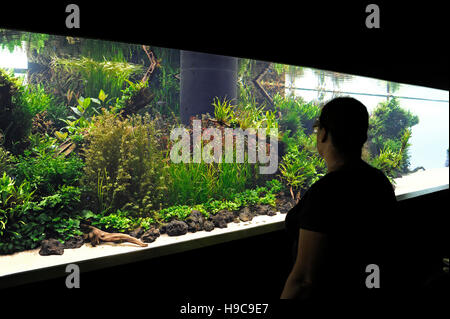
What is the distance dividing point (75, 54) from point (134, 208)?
2.62 m

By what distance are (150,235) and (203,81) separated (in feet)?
7.81

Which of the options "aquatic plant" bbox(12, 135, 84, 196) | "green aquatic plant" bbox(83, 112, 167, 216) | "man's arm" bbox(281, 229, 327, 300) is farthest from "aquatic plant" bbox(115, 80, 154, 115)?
"man's arm" bbox(281, 229, 327, 300)

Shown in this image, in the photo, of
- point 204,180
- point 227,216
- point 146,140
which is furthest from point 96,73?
point 227,216

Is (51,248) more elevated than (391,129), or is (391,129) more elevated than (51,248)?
(391,129)

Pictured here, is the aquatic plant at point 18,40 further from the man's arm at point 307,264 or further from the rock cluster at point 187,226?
the man's arm at point 307,264

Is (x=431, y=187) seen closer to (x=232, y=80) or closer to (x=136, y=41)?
(x=232, y=80)

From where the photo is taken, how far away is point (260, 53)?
2.72m

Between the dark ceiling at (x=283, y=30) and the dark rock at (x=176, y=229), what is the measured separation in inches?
63.1

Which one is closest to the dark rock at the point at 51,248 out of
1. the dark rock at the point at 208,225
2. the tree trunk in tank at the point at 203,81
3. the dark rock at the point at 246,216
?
the dark rock at the point at 208,225

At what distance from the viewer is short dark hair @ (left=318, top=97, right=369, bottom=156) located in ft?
4.04

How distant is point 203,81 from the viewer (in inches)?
177

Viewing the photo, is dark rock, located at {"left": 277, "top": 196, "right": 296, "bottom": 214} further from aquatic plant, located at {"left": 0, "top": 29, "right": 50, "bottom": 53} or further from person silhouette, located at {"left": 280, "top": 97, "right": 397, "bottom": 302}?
aquatic plant, located at {"left": 0, "top": 29, "right": 50, "bottom": 53}

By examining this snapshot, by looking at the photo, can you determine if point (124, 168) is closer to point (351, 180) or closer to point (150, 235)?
point (150, 235)
